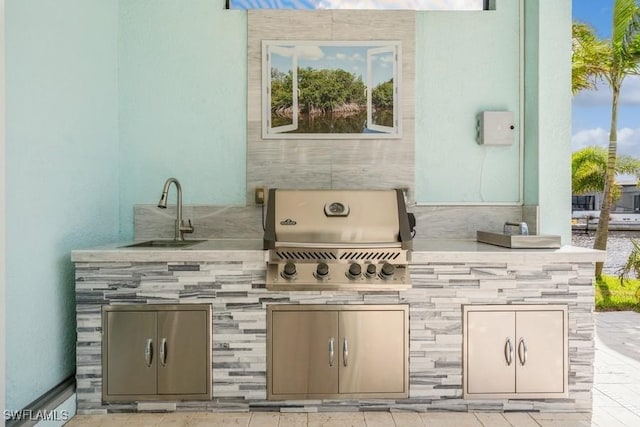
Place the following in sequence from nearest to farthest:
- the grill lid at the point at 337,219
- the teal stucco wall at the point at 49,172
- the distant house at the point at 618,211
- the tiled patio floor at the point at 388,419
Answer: the teal stucco wall at the point at 49,172 → the tiled patio floor at the point at 388,419 → the grill lid at the point at 337,219 → the distant house at the point at 618,211

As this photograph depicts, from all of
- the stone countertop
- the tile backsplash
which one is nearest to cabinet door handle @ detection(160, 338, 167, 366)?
the stone countertop

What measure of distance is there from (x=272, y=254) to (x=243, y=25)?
1620 millimetres

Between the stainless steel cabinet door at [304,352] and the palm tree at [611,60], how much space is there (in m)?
4.18

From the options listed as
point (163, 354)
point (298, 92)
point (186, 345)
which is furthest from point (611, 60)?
point (163, 354)

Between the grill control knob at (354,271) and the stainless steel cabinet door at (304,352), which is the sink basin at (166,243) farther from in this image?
the grill control knob at (354,271)

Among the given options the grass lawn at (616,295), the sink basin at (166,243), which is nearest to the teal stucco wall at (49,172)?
the sink basin at (166,243)

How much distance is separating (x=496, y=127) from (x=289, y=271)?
1.70m

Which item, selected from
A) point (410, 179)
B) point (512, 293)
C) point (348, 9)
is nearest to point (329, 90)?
point (348, 9)

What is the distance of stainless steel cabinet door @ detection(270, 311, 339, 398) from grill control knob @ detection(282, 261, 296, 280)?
0.62ft

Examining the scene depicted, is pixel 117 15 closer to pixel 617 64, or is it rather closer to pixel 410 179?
pixel 410 179

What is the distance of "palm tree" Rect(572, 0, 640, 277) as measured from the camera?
4.10 meters

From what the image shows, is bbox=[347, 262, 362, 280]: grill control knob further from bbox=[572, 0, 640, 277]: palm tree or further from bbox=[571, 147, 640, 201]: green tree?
bbox=[571, 147, 640, 201]: green tree

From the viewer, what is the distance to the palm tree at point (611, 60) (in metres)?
4.10

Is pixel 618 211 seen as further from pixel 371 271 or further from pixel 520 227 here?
pixel 371 271
